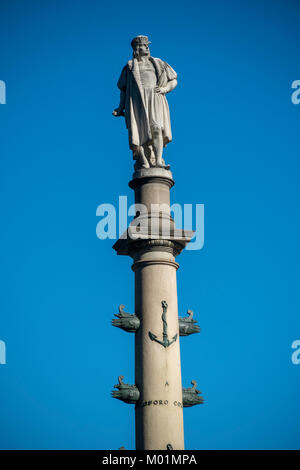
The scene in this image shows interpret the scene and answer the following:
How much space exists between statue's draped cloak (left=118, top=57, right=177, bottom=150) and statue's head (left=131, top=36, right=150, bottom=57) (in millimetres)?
244

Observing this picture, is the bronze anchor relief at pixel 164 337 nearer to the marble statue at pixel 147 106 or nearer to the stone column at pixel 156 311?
the stone column at pixel 156 311

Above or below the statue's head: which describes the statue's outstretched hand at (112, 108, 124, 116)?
below

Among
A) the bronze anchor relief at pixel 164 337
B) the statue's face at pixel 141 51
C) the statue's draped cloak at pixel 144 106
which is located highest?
the statue's face at pixel 141 51

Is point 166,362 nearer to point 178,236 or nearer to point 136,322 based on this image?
point 136,322

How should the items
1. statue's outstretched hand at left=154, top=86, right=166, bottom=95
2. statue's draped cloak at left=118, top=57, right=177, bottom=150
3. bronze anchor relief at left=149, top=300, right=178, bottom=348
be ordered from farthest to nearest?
statue's outstretched hand at left=154, top=86, right=166, bottom=95, statue's draped cloak at left=118, top=57, right=177, bottom=150, bronze anchor relief at left=149, top=300, right=178, bottom=348

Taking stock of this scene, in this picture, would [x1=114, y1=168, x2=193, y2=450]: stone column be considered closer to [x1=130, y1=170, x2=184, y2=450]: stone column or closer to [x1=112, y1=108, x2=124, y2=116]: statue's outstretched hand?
[x1=130, y1=170, x2=184, y2=450]: stone column

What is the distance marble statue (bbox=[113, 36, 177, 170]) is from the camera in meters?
25.8

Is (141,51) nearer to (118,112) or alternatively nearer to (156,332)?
(118,112)

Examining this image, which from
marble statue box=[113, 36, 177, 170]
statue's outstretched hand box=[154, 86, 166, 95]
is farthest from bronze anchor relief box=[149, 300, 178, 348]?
statue's outstretched hand box=[154, 86, 166, 95]

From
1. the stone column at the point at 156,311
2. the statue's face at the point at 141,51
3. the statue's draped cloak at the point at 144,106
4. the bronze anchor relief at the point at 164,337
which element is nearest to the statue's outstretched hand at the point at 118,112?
the statue's draped cloak at the point at 144,106

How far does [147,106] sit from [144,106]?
9cm

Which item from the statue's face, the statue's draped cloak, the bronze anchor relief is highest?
the statue's face

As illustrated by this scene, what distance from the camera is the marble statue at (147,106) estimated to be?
84.6 ft
